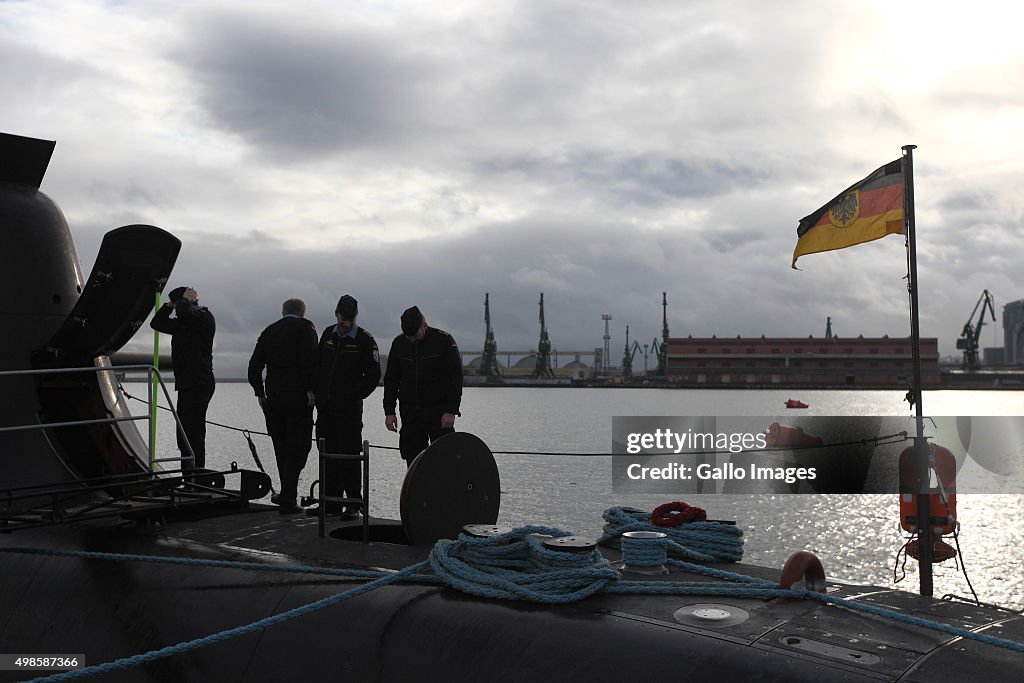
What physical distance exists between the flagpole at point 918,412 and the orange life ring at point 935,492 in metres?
0.16

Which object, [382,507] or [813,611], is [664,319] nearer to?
[382,507]

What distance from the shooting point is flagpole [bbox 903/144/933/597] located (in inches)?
298

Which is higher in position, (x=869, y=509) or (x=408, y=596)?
(x=408, y=596)

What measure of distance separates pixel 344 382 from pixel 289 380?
50 cm

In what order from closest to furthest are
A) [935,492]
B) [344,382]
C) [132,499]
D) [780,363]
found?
[132,499] → [344,382] → [935,492] → [780,363]

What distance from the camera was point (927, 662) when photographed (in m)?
3.41

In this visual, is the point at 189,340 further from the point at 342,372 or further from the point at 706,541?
the point at 706,541

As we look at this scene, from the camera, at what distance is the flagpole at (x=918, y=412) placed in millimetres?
7574

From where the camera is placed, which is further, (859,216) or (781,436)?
(781,436)

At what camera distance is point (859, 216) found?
9.26 metres

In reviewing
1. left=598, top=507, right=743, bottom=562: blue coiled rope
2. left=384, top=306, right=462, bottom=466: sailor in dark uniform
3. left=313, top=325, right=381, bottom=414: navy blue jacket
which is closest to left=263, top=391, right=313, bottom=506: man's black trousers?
left=313, top=325, right=381, bottom=414: navy blue jacket

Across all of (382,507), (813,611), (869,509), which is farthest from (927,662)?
(869,509)

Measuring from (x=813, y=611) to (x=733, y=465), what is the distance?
25174mm

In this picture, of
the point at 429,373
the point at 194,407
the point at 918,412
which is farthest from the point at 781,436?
the point at 194,407
